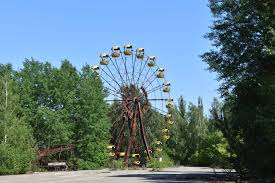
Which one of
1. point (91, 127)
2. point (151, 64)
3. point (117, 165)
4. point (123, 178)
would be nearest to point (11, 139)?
point (117, 165)

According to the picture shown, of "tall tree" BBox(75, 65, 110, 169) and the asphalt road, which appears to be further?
"tall tree" BBox(75, 65, 110, 169)

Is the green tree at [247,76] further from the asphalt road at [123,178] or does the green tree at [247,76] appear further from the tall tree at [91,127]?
the tall tree at [91,127]

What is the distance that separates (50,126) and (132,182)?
3104cm

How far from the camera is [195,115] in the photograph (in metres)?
70.6

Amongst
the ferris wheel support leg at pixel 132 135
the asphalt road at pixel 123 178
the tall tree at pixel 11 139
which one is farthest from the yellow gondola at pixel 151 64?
the asphalt road at pixel 123 178

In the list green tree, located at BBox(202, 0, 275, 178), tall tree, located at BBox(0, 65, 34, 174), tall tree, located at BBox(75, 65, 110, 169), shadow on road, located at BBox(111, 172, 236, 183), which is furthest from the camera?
tall tree, located at BBox(75, 65, 110, 169)

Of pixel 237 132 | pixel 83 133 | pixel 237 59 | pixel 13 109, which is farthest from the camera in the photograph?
pixel 83 133

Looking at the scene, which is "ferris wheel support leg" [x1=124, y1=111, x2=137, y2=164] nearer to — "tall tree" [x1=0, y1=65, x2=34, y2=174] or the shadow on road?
"tall tree" [x1=0, y1=65, x2=34, y2=174]

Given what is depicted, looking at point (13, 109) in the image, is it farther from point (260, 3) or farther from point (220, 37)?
point (260, 3)

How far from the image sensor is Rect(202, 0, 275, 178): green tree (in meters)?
19.0

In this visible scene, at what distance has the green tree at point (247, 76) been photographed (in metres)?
19.0

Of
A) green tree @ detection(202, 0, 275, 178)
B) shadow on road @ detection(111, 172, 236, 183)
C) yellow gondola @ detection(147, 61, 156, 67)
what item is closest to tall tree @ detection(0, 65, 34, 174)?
shadow on road @ detection(111, 172, 236, 183)

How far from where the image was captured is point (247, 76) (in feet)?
78.7

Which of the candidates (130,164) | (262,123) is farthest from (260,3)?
(130,164)
